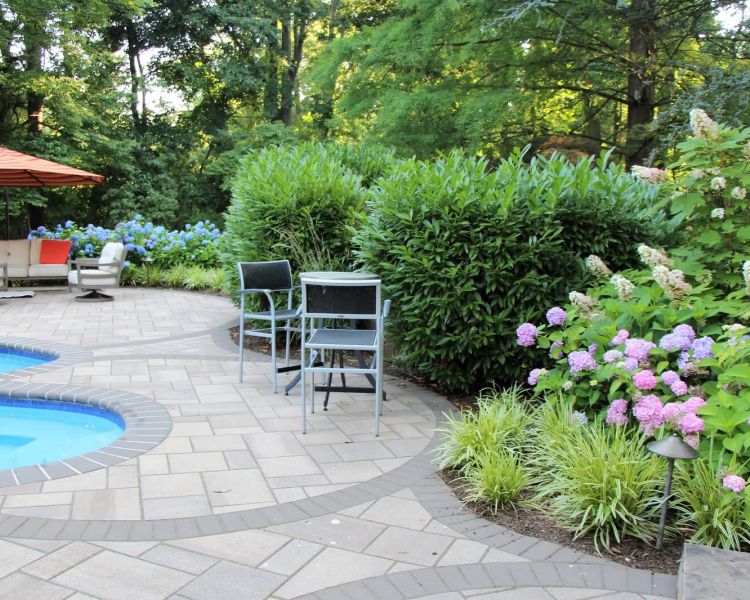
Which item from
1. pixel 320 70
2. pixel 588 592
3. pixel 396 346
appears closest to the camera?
pixel 588 592

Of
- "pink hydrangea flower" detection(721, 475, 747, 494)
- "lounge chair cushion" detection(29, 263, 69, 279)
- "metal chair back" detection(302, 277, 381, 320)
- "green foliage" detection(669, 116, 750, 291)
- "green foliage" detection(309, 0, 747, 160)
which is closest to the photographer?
"pink hydrangea flower" detection(721, 475, 747, 494)

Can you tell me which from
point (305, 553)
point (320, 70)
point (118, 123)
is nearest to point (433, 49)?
point (320, 70)

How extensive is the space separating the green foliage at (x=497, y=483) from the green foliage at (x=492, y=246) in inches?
58.4

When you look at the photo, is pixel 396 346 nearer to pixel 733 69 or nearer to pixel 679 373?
pixel 679 373

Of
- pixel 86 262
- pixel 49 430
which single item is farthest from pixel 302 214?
pixel 86 262

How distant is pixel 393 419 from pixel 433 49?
7.25 meters

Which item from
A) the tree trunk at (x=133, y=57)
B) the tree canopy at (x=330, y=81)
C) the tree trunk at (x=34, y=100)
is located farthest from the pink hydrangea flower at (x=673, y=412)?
the tree trunk at (x=133, y=57)

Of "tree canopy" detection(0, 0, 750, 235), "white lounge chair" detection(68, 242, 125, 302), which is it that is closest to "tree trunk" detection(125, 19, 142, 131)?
"tree canopy" detection(0, 0, 750, 235)

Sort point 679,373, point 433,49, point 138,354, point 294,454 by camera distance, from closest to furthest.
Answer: point 679,373 < point 294,454 < point 138,354 < point 433,49

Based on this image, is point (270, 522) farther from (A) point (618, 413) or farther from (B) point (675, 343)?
(B) point (675, 343)

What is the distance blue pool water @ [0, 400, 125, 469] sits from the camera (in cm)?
404

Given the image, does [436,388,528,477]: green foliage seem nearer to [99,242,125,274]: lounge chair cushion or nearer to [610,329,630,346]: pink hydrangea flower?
[610,329,630,346]: pink hydrangea flower

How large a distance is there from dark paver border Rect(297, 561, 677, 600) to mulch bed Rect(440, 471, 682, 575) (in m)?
0.07

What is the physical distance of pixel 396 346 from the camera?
16.7 ft
